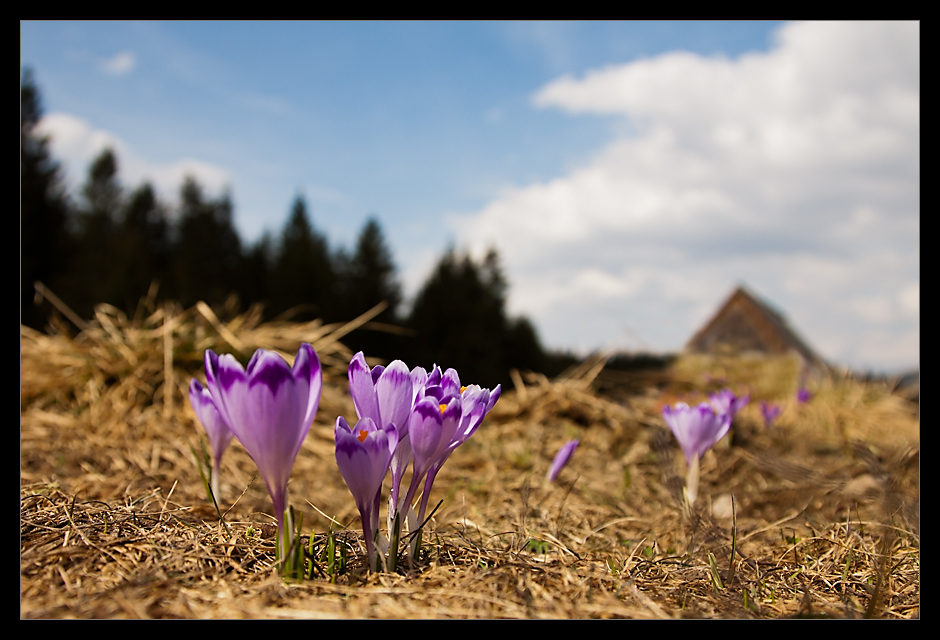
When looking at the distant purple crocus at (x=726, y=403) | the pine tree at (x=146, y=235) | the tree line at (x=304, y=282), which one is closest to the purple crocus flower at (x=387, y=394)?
the distant purple crocus at (x=726, y=403)

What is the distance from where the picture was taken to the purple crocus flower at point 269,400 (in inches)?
40.9

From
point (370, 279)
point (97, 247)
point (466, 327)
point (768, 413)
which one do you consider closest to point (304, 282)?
point (370, 279)

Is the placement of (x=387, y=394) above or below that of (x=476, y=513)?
above

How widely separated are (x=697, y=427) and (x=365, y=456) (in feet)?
4.96

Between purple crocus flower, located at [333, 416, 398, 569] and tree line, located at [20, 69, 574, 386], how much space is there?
22.5 m

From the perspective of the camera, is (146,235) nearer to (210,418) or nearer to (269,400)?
(210,418)

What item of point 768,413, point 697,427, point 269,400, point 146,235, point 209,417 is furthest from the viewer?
point 146,235

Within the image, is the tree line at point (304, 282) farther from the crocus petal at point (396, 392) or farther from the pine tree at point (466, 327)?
the crocus petal at point (396, 392)

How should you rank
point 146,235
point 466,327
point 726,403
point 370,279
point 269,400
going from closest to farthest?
point 269,400, point 726,403, point 466,327, point 370,279, point 146,235

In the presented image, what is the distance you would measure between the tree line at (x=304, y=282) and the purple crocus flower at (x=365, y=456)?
22.5 m

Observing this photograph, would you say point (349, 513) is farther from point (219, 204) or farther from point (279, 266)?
point (219, 204)

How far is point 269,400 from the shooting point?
3.44ft

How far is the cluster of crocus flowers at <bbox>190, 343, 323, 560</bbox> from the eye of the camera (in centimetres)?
104
